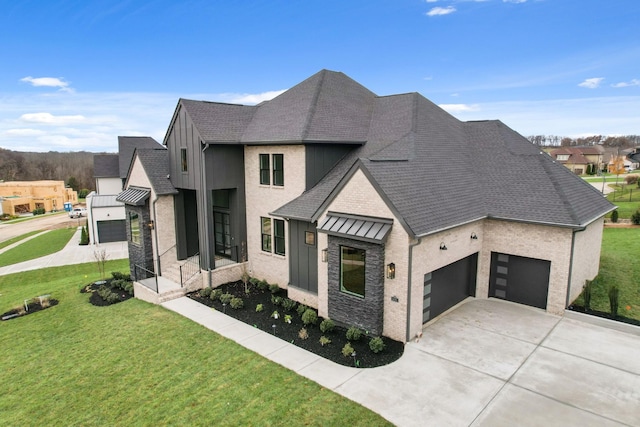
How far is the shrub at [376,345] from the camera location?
1068cm

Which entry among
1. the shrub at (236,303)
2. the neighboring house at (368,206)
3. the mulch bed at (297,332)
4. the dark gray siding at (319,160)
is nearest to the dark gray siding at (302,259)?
the neighboring house at (368,206)

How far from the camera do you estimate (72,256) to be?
29.1m

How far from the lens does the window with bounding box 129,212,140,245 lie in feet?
63.5

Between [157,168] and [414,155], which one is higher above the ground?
[414,155]

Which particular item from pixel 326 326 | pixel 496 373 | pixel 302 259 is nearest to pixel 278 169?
pixel 302 259

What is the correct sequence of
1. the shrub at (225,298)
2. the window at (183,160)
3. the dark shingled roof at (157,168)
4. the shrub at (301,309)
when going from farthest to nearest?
the dark shingled roof at (157,168) < the window at (183,160) < the shrub at (225,298) < the shrub at (301,309)

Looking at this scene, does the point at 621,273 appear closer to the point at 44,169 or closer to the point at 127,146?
the point at 127,146

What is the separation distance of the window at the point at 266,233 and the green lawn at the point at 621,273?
1244 centimetres

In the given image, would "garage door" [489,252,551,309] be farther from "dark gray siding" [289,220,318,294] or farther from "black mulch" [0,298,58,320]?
"black mulch" [0,298,58,320]

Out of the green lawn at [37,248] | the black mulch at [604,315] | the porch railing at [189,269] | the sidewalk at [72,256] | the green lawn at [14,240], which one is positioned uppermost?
the porch railing at [189,269]

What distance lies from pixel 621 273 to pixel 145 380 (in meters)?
18.8

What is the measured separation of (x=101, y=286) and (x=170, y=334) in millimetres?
8726

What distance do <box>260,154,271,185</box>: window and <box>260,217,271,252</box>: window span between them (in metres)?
1.73

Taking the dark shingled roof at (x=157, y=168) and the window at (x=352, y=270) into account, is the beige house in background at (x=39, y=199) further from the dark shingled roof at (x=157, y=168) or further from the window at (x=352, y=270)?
the window at (x=352, y=270)
